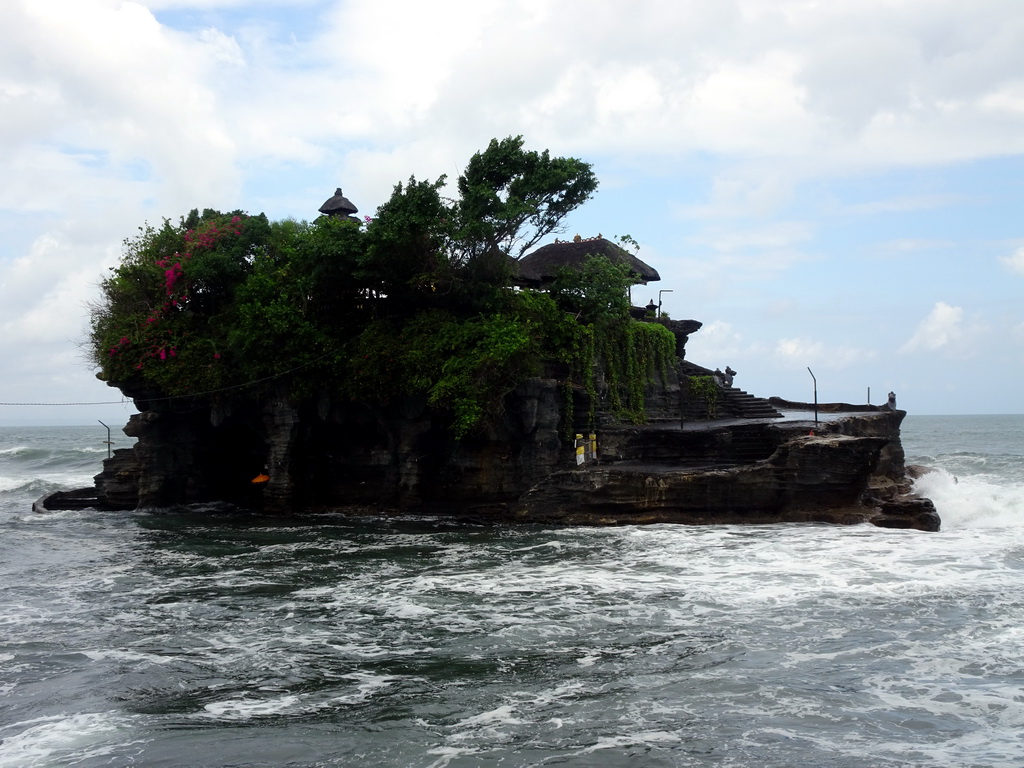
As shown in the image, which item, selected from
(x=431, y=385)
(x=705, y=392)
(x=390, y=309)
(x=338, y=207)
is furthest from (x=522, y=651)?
(x=338, y=207)

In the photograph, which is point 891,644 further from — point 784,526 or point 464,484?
point 464,484

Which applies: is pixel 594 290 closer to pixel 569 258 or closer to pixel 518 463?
pixel 569 258

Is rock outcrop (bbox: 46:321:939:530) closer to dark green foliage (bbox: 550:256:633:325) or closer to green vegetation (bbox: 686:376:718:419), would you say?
green vegetation (bbox: 686:376:718:419)

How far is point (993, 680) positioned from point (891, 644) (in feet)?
4.53

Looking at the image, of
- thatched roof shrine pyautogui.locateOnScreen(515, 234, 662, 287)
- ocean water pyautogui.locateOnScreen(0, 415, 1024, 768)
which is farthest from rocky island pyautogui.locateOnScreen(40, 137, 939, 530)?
ocean water pyautogui.locateOnScreen(0, 415, 1024, 768)

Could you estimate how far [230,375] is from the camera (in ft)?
73.6

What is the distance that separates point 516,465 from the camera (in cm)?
2177

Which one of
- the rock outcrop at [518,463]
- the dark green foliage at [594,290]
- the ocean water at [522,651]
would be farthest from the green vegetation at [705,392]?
the ocean water at [522,651]

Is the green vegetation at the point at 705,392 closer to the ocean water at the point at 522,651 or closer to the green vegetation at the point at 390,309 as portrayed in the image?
the green vegetation at the point at 390,309

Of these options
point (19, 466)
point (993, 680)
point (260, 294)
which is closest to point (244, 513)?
point (260, 294)

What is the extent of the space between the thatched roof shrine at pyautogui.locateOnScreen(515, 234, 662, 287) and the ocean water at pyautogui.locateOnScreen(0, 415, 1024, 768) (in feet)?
32.0

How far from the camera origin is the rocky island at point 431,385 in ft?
65.9

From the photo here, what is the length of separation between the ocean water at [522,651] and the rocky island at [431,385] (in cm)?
184

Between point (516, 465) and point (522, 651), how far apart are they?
11313mm
